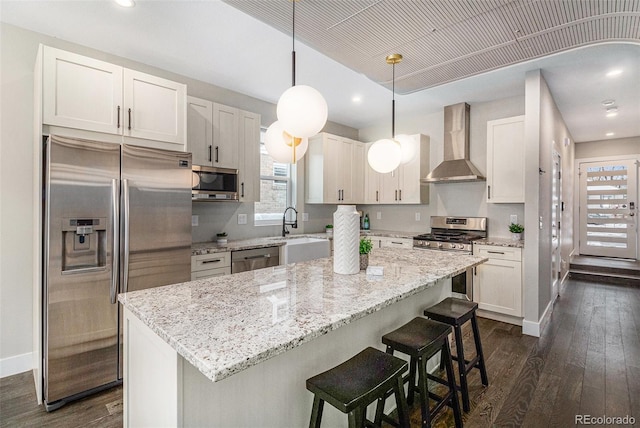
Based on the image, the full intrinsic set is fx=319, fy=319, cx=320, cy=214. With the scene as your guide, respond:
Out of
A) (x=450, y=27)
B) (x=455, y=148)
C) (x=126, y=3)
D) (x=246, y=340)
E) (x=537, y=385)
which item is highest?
(x=126, y=3)

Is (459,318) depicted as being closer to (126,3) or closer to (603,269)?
(126,3)

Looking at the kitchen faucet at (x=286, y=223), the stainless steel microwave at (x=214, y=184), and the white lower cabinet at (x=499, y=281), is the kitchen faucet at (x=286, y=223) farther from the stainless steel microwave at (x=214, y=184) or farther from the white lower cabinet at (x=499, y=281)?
the white lower cabinet at (x=499, y=281)

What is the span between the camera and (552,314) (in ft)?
12.9

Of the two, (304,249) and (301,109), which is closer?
(301,109)

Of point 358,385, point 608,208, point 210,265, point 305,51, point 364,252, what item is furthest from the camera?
point 608,208

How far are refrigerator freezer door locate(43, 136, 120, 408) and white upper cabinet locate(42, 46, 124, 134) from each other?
0.80 ft

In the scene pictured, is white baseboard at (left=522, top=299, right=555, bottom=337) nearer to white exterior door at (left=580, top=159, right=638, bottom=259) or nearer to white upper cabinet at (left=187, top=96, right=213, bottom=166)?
white upper cabinet at (left=187, top=96, right=213, bottom=166)

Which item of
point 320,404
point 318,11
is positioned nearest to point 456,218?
point 318,11

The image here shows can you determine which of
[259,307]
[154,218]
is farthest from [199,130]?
[259,307]

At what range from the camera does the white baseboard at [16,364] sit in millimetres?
2523

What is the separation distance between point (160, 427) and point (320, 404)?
61cm

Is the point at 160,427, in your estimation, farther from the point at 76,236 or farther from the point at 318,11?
the point at 318,11

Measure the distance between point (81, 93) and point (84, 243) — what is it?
3.64 ft

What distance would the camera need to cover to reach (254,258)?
3.49 metres
